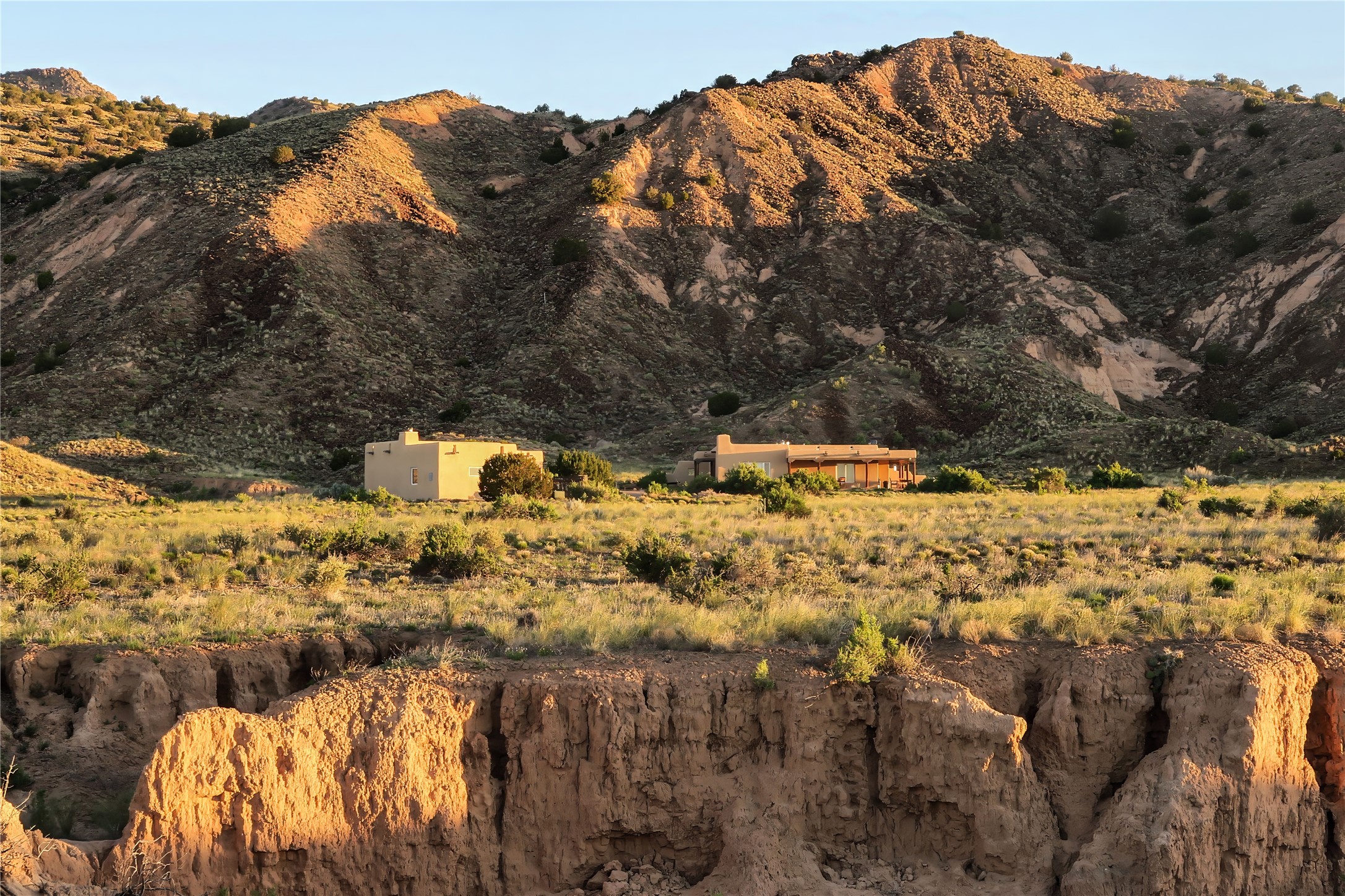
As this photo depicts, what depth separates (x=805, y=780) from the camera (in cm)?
1066

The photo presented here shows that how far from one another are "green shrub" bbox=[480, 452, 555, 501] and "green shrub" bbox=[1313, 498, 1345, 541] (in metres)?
23.8

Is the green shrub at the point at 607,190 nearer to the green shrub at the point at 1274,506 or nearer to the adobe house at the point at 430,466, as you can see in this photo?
the adobe house at the point at 430,466

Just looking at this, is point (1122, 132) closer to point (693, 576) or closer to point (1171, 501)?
point (1171, 501)

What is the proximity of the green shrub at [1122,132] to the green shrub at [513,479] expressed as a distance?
A: 212ft

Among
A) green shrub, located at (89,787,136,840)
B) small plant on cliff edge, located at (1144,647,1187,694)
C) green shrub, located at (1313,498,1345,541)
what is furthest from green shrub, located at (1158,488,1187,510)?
green shrub, located at (89,787,136,840)

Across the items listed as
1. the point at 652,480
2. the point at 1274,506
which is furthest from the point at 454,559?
the point at 652,480

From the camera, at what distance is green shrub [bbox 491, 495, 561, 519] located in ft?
97.6

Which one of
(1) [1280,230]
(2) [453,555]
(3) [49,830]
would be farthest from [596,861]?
(1) [1280,230]

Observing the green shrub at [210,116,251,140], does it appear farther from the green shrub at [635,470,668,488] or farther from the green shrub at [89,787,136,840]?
the green shrub at [89,787,136,840]

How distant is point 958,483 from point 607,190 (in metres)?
39.4

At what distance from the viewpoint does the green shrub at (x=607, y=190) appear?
73.2 meters

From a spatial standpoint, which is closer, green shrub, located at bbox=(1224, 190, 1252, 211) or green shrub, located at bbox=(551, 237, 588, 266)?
green shrub, located at bbox=(551, 237, 588, 266)

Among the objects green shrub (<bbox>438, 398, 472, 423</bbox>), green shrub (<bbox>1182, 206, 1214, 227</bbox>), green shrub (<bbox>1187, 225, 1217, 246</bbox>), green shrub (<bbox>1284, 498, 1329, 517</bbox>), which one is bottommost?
green shrub (<bbox>1284, 498, 1329, 517</bbox>)

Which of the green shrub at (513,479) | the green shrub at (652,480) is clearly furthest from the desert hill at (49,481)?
the green shrub at (652,480)
